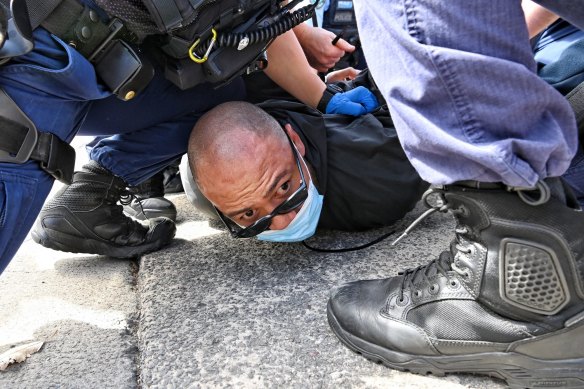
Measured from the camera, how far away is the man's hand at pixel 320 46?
2.18 meters

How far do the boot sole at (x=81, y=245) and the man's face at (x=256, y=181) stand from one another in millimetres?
335

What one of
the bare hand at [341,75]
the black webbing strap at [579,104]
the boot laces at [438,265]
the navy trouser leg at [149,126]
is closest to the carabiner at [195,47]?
the navy trouser leg at [149,126]

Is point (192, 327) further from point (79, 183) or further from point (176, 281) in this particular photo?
point (79, 183)

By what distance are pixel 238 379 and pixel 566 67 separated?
1.16 meters

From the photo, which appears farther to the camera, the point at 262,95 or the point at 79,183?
the point at 262,95

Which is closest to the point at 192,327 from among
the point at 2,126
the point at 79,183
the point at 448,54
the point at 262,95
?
the point at 2,126

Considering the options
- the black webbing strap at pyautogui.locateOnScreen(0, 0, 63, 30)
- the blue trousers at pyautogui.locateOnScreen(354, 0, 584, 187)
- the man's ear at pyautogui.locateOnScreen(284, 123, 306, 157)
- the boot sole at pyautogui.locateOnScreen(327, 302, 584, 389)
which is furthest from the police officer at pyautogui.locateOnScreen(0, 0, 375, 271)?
the boot sole at pyautogui.locateOnScreen(327, 302, 584, 389)

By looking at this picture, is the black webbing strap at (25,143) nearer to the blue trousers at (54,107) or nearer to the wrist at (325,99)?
the blue trousers at (54,107)

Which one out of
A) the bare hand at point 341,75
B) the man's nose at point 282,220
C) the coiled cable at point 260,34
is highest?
the coiled cable at point 260,34

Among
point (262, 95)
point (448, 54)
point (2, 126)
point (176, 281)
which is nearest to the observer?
point (448, 54)

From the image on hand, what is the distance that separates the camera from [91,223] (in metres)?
1.78

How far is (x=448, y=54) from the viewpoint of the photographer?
86 centimetres

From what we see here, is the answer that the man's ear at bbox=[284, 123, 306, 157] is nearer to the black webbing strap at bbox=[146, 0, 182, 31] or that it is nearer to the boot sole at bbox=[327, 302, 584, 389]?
the black webbing strap at bbox=[146, 0, 182, 31]

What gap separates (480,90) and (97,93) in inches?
34.3
